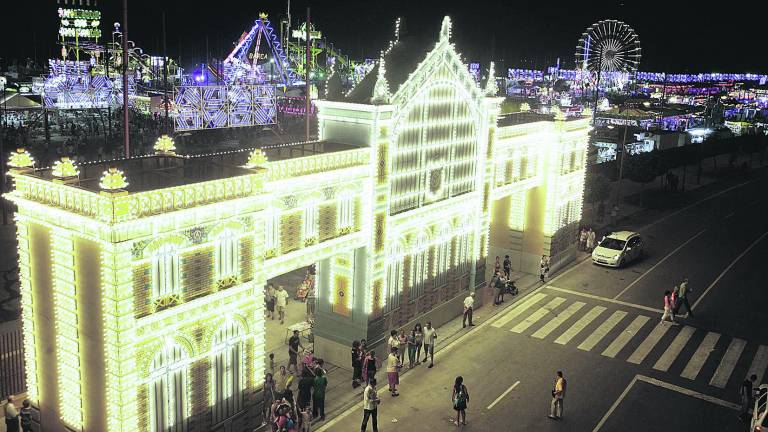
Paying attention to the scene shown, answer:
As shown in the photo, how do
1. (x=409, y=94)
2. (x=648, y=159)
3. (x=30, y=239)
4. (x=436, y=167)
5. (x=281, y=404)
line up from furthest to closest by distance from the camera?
1. (x=648, y=159)
2. (x=436, y=167)
3. (x=409, y=94)
4. (x=281, y=404)
5. (x=30, y=239)

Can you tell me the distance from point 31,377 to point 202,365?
469 cm

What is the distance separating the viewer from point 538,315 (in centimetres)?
3008

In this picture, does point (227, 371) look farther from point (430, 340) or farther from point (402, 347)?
point (430, 340)

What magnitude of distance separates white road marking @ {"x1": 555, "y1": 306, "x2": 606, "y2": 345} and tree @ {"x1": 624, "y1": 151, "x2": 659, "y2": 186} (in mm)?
30457

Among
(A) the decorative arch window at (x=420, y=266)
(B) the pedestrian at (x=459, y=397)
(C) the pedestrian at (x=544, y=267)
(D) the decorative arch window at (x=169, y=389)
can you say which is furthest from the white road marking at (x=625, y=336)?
(D) the decorative arch window at (x=169, y=389)

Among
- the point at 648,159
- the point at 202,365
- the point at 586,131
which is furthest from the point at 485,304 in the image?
the point at 648,159

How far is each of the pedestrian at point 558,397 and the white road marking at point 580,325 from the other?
621 centimetres

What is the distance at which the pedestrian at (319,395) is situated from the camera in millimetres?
20297

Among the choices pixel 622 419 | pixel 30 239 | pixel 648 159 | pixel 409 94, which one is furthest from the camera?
pixel 648 159

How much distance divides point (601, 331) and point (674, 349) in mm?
2870

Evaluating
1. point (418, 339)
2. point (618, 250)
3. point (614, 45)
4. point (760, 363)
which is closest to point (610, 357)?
point (760, 363)

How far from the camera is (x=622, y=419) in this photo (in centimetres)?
2127

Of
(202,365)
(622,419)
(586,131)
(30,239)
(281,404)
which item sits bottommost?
(622,419)

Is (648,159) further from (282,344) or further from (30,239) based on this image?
(30,239)
